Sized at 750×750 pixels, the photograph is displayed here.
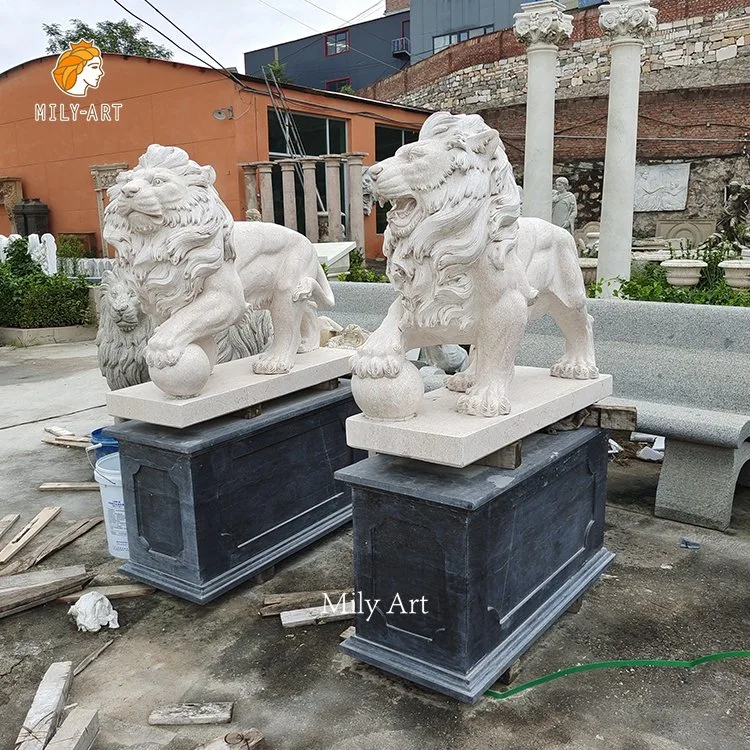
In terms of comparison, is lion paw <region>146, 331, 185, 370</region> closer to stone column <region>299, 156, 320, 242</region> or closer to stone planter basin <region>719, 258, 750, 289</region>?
stone planter basin <region>719, 258, 750, 289</region>

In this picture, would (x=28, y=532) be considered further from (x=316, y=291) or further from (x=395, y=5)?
(x=395, y=5)

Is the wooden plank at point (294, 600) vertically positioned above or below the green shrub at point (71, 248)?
below

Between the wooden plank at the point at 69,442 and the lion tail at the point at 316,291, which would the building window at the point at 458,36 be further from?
the lion tail at the point at 316,291

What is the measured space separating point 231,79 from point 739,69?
33.7 feet

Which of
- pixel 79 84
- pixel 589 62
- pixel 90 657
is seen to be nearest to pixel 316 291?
pixel 90 657

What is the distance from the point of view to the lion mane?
7.44ft

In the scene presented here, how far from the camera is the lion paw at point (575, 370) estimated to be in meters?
3.08

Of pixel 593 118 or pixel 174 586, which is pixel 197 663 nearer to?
pixel 174 586

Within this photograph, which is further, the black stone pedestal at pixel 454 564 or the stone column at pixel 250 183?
the stone column at pixel 250 183

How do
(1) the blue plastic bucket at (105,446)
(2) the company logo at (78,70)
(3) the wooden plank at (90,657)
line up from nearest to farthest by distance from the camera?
(3) the wooden plank at (90,657) < (1) the blue plastic bucket at (105,446) < (2) the company logo at (78,70)

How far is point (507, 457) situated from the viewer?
2.48 m

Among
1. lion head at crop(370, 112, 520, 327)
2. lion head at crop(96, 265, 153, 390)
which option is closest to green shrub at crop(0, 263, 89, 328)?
lion head at crop(96, 265, 153, 390)

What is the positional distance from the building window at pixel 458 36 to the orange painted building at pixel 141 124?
923 centimetres

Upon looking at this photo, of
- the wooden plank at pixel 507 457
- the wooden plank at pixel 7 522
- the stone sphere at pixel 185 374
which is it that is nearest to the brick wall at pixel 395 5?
the wooden plank at pixel 7 522
